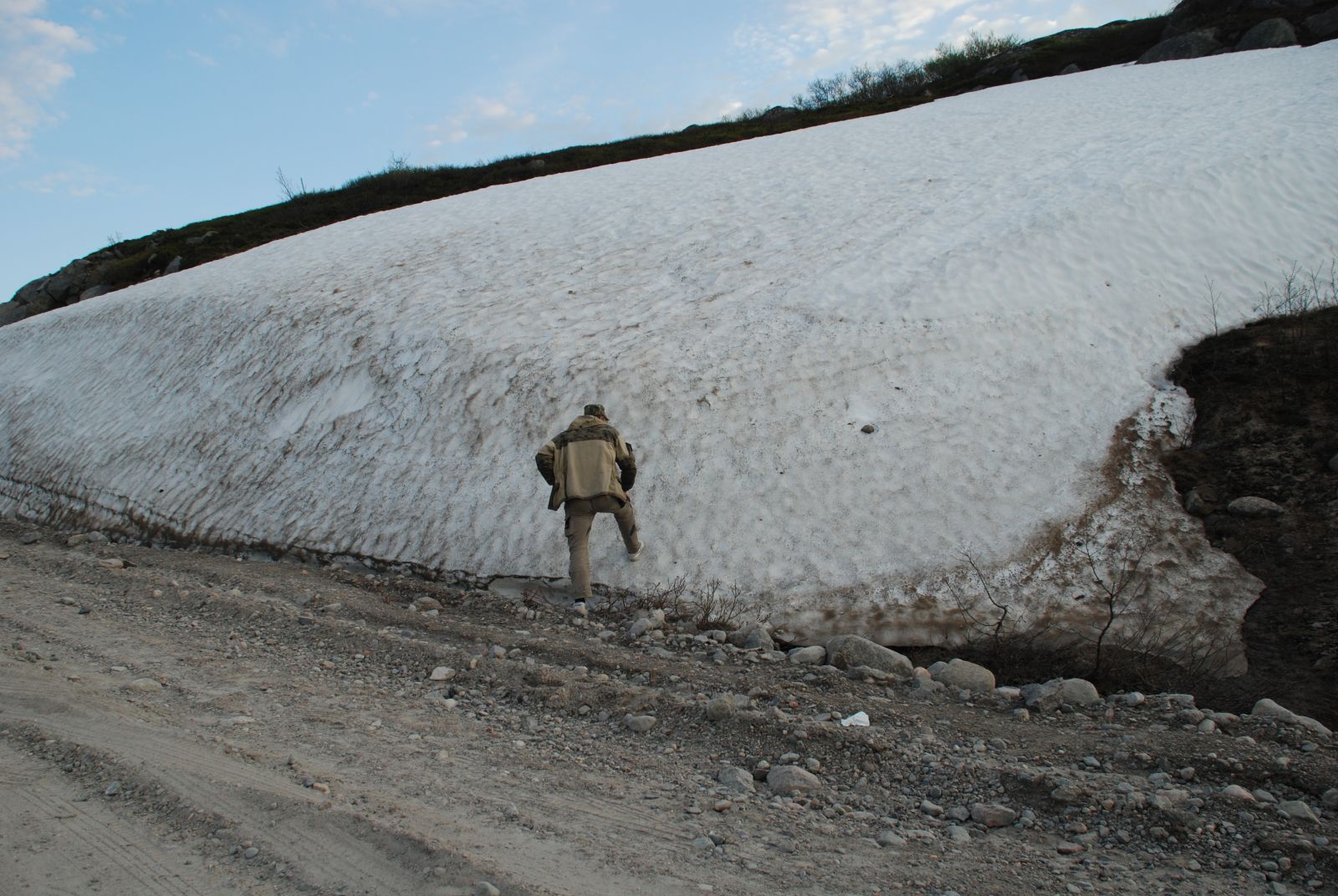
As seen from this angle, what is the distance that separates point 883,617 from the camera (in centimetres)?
827

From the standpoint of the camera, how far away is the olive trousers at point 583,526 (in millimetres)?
8633

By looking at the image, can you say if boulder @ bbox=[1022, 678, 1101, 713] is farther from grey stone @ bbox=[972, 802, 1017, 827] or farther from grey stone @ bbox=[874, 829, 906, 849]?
grey stone @ bbox=[874, 829, 906, 849]

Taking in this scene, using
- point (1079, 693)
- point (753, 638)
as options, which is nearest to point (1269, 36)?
point (1079, 693)

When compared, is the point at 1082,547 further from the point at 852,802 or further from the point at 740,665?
the point at 852,802

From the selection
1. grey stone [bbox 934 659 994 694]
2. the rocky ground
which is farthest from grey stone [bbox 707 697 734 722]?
grey stone [bbox 934 659 994 694]

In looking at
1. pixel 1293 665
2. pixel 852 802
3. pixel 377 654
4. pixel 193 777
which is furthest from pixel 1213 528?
pixel 193 777

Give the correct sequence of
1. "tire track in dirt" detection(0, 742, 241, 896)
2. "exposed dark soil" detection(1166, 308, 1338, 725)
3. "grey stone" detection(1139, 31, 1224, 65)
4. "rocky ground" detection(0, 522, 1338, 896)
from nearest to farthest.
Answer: "tire track in dirt" detection(0, 742, 241, 896) → "rocky ground" detection(0, 522, 1338, 896) → "exposed dark soil" detection(1166, 308, 1338, 725) → "grey stone" detection(1139, 31, 1224, 65)

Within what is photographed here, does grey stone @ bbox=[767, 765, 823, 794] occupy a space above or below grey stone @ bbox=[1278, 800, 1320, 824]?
above

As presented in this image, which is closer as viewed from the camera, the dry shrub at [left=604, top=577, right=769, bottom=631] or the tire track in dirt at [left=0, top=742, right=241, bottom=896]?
the tire track in dirt at [left=0, top=742, right=241, bottom=896]

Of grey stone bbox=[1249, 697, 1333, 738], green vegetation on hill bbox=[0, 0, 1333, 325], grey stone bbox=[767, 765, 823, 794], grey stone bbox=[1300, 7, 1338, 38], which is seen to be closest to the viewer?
grey stone bbox=[767, 765, 823, 794]

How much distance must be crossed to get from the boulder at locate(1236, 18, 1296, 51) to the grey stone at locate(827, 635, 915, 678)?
106 ft

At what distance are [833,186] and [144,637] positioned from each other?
46.5 ft

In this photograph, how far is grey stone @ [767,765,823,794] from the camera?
5.13m

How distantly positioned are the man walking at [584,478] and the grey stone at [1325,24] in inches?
1297
